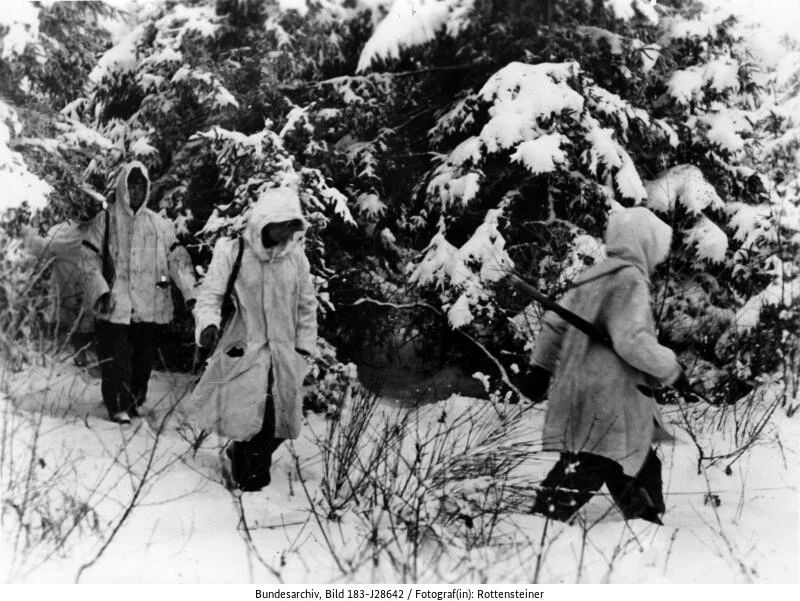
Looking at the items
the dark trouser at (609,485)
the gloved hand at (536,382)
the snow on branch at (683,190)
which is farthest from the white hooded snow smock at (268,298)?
the snow on branch at (683,190)

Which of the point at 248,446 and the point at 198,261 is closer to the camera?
the point at 248,446

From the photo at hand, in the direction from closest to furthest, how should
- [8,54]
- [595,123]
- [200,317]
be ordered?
1. [200,317]
2. [8,54]
3. [595,123]

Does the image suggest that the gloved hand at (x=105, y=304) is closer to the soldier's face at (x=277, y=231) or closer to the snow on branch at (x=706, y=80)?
the soldier's face at (x=277, y=231)

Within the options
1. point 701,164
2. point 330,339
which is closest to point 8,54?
point 330,339

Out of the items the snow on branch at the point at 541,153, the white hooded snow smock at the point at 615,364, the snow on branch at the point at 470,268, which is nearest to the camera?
the white hooded snow smock at the point at 615,364

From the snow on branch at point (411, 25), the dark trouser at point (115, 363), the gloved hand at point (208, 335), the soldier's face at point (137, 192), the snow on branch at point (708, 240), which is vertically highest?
the snow on branch at point (411, 25)

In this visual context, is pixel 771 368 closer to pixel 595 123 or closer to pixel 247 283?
pixel 595 123

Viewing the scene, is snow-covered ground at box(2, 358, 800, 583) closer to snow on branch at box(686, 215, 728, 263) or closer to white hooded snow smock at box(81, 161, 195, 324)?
white hooded snow smock at box(81, 161, 195, 324)

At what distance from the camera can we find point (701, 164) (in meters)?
7.87

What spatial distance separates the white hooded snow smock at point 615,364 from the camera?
3730mm

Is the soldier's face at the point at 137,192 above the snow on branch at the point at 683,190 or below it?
above

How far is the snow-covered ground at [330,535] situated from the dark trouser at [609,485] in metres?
0.11

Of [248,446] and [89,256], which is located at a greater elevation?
[89,256]

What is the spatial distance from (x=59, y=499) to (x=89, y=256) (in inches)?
93.6
